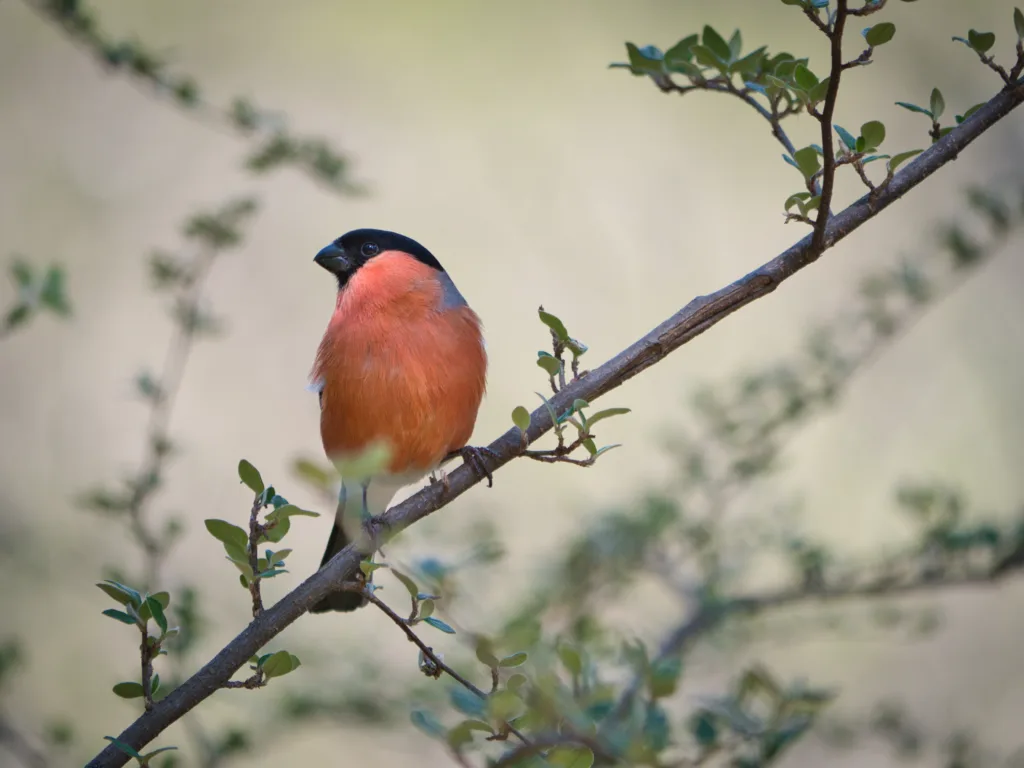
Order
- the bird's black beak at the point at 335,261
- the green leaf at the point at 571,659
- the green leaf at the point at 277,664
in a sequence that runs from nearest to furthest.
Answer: the green leaf at the point at 277,664, the green leaf at the point at 571,659, the bird's black beak at the point at 335,261

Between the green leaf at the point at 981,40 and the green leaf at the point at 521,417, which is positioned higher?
the green leaf at the point at 981,40

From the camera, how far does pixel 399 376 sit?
3270mm

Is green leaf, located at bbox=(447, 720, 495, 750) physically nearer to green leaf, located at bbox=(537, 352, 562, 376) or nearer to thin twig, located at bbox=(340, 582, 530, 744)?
thin twig, located at bbox=(340, 582, 530, 744)

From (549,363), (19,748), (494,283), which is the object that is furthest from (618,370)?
(494,283)

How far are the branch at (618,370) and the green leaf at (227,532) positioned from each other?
0.52 feet

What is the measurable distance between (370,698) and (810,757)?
2898mm

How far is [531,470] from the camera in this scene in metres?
6.36

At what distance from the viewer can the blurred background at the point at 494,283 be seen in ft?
18.7

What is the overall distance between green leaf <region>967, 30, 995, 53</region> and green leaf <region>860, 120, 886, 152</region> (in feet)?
0.76

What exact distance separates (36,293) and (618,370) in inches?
55.8

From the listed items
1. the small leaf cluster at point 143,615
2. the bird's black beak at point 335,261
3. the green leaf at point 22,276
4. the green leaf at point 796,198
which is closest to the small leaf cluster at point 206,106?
the bird's black beak at point 335,261

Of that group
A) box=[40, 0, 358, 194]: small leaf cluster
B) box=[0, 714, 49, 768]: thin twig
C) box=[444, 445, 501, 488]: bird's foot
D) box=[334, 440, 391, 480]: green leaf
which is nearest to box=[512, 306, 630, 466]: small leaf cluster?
box=[444, 445, 501, 488]: bird's foot

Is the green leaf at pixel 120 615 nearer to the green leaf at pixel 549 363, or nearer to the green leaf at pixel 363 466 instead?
the green leaf at pixel 363 466

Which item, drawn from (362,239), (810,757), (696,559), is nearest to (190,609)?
(362,239)
